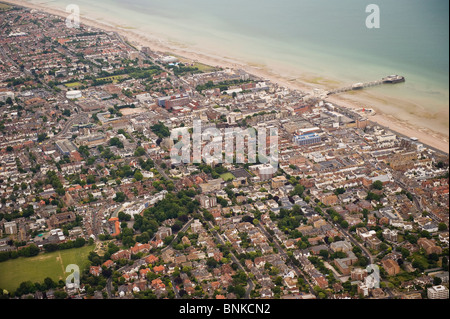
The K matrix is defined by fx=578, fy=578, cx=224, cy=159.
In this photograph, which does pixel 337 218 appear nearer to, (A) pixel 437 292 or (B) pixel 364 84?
(A) pixel 437 292

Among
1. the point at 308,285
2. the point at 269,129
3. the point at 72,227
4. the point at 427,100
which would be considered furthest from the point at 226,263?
the point at 427,100

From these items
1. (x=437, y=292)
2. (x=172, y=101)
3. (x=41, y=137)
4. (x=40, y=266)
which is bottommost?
(x=40, y=266)

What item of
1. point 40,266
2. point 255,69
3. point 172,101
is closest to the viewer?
point 40,266

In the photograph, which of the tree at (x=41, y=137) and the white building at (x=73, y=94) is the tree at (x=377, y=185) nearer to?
the tree at (x=41, y=137)

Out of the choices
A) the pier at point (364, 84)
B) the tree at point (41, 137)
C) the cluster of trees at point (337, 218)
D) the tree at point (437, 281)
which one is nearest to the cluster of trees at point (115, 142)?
the tree at point (41, 137)

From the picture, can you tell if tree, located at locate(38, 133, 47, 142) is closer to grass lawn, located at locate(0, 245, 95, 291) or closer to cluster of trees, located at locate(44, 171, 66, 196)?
cluster of trees, located at locate(44, 171, 66, 196)

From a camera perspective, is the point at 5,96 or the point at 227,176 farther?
the point at 5,96

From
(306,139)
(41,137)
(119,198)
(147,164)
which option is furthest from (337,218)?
(41,137)
